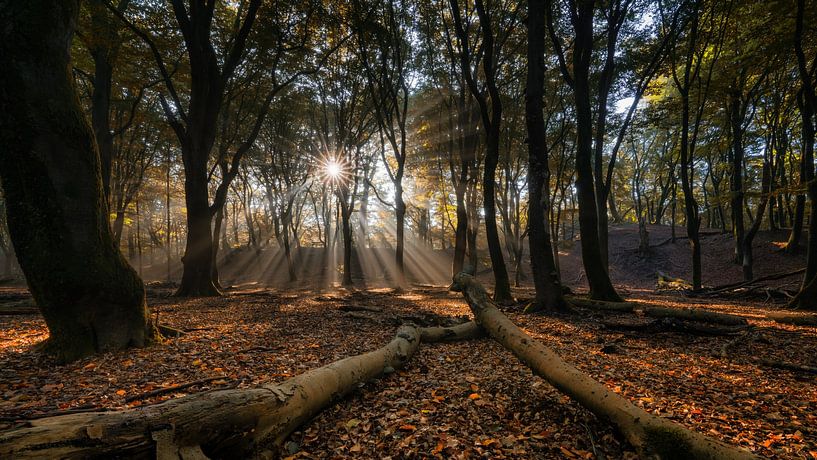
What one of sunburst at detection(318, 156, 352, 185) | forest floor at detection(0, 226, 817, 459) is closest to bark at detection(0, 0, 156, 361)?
forest floor at detection(0, 226, 817, 459)

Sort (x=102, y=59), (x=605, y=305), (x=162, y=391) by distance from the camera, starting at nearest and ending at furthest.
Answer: (x=162, y=391)
(x=605, y=305)
(x=102, y=59)

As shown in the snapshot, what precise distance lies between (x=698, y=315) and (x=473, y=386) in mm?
6123

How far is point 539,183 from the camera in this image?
793 cm

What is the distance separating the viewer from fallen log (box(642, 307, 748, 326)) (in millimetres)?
6391

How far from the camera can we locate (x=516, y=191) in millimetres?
24906

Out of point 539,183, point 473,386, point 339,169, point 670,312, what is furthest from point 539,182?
point 339,169

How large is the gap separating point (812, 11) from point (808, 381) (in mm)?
11676

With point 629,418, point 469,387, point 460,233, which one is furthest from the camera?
point 460,233

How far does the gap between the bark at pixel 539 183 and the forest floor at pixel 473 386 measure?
1.74 meters

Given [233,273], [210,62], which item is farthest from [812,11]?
[233,273]

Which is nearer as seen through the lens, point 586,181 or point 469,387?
point 469,387

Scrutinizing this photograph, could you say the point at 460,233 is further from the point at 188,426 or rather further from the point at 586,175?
the point at 188,426

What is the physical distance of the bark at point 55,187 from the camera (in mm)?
3816

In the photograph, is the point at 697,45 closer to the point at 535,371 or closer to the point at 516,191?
the point at 516,191
